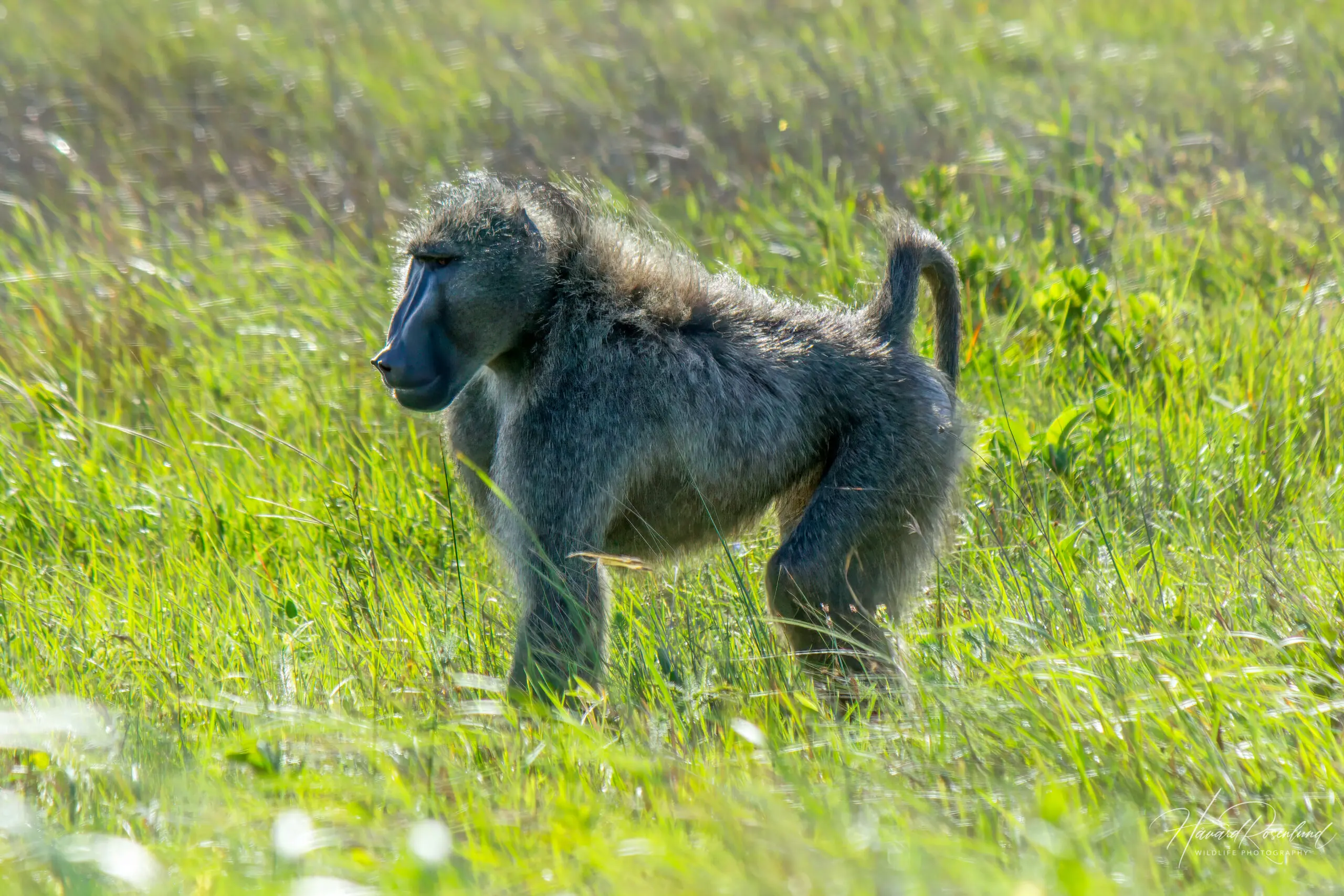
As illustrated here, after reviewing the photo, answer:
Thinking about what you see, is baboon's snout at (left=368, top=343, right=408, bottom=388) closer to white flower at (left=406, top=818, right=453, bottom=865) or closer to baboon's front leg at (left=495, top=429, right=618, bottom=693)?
baboon's front leg at (left=495, top=429, right=618, bottom=693)

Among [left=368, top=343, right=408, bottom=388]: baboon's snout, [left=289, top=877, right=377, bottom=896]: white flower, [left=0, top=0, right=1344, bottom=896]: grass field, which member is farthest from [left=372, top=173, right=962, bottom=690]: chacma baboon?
[left=289, top=877, right=377, bottom=896]: white flower

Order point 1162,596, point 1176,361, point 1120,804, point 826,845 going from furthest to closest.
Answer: point 1176,361 → point 1162,596 → point 1120,804 → point 826,845

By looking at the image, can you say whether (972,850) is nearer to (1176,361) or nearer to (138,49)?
(1176,361)

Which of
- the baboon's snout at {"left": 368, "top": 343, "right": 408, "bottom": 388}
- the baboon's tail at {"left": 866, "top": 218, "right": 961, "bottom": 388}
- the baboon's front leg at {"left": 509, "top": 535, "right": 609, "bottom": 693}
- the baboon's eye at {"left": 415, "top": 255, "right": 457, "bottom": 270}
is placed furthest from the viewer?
the baboon's tail at {"left": 866, "top": 218, "right": 961, "bottom": 388}

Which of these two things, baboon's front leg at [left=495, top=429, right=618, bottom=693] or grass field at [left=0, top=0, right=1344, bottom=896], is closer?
grass field at [left=0, top=0, right=1344, bottom=896]

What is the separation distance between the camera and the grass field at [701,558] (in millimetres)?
1737

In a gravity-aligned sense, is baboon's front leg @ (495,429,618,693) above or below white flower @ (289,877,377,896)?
below

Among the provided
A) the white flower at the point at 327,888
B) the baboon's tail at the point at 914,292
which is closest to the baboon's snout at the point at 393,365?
the baboon's tail at the point at 914,292

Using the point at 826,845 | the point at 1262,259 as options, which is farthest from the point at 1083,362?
the point at 826,845

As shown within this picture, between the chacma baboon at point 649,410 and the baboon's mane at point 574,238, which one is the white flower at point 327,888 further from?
the baboon's mane at point 574,238

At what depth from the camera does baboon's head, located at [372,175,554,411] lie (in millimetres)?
2643

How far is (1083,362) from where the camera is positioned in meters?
4.02

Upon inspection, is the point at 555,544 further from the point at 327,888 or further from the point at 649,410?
the point at 327,888

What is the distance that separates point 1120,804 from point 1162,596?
39.3 inches
